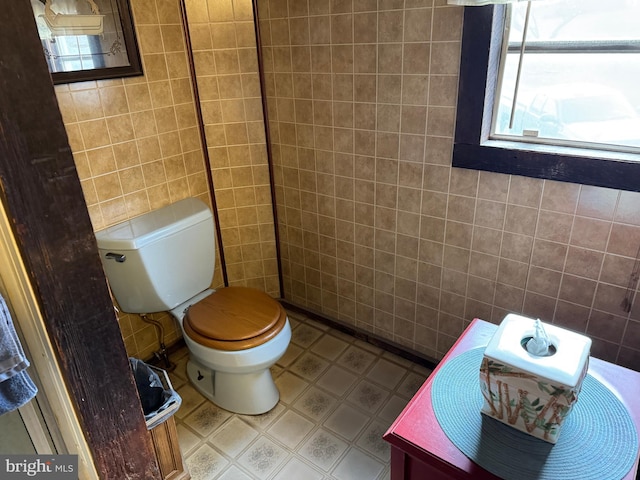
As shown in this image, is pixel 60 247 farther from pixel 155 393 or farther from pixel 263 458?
pixel 263 458

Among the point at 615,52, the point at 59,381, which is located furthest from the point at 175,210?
the point at 615,52

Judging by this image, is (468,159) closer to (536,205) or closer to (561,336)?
(536,205)

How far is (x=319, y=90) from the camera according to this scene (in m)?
1.95

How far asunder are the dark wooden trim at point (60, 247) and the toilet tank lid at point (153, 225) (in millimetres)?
645

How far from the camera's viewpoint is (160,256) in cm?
182

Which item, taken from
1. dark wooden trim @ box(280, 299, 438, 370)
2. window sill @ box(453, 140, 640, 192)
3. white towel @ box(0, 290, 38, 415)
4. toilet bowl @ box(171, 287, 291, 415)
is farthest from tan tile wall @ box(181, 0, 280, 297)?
white towel @ box(0, 290, 38, 415)

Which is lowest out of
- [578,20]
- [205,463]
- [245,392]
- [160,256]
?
[205,463]

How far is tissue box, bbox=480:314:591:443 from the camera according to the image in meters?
0.93

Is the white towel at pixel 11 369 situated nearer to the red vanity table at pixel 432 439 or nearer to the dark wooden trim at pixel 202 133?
the red vanity table at pixel 432 439

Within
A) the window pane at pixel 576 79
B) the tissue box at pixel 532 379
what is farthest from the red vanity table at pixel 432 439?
the window pane at pixel 576 79

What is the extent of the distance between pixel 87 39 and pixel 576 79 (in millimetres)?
1650

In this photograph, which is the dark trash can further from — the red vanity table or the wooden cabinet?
the red vanity table

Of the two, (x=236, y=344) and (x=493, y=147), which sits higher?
(x=493, y=147)

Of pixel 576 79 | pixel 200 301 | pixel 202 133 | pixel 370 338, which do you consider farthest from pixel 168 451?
pixel 576 79
